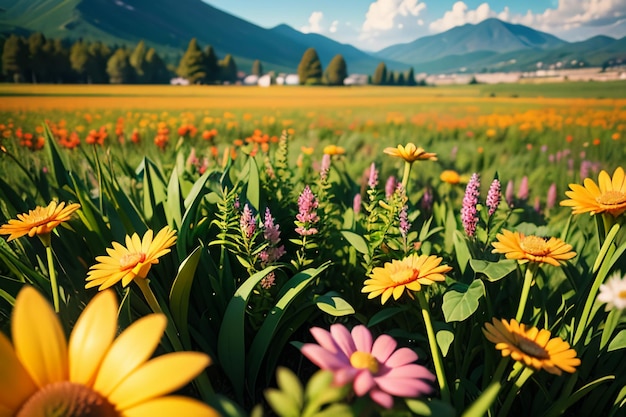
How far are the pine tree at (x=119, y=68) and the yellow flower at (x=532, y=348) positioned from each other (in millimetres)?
3277

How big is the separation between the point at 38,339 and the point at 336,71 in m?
3.72

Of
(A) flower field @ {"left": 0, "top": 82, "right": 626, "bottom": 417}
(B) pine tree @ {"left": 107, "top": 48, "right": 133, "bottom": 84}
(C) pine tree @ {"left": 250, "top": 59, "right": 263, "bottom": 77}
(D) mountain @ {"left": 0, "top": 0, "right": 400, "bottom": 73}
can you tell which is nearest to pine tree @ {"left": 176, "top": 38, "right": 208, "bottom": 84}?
(D) mountain @ {"left": 0, "top": 0, "right": 400, "bottom": 73}

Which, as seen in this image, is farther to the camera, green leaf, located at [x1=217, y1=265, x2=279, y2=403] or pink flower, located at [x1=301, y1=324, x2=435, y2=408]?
green leaf, located at [x1=217, y1=265, x2=279, y2=403]

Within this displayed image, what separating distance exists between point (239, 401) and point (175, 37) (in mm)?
3563

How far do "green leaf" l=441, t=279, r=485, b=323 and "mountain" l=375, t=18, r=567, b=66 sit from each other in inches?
108

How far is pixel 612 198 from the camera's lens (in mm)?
756

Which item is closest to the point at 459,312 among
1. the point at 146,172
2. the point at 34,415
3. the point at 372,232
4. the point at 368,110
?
the point at 372,232

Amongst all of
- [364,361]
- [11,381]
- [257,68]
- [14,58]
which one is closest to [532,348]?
[364,361]

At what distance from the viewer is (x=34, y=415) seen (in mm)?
385

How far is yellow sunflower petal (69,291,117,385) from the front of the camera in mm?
435

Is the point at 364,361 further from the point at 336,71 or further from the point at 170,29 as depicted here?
the point at 170,29

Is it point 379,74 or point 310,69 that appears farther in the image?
point 379,74

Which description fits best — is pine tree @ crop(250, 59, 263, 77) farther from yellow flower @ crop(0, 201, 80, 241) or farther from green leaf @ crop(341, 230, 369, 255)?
yellow flower @ crop(0, 201, 80, 241)

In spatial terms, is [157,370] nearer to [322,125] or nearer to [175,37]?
[322,125]
